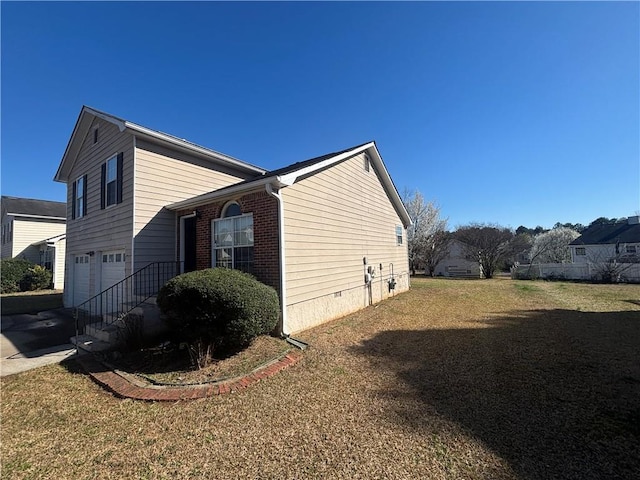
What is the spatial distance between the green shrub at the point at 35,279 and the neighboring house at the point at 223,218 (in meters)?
9.58

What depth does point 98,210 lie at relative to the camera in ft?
34.8

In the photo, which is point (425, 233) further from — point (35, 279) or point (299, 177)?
point (35, 279)

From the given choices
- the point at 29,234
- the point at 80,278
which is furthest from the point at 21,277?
the point at 80,278

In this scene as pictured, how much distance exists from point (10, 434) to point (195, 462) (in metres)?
2.72

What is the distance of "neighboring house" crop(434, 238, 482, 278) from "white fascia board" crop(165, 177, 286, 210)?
2454 centimetres

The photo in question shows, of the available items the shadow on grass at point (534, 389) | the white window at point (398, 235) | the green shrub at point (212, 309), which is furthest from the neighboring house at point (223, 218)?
the shadow on grass at point (534, 389)

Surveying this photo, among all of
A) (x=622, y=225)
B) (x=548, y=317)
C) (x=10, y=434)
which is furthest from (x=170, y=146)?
(x=622, y=225)

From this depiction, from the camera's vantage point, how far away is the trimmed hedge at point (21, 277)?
59.2ft

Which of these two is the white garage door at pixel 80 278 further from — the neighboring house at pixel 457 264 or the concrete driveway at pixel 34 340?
the neighboring house at pixel 457 264

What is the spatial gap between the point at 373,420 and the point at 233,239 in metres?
5.85

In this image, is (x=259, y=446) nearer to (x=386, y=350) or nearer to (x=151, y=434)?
(x=151, y=434)

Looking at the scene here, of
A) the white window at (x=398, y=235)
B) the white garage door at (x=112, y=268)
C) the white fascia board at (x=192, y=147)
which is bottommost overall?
the white garage door at (x=112, y=268)

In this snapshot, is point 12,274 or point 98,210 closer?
point 98,210

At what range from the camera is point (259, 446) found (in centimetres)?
320
